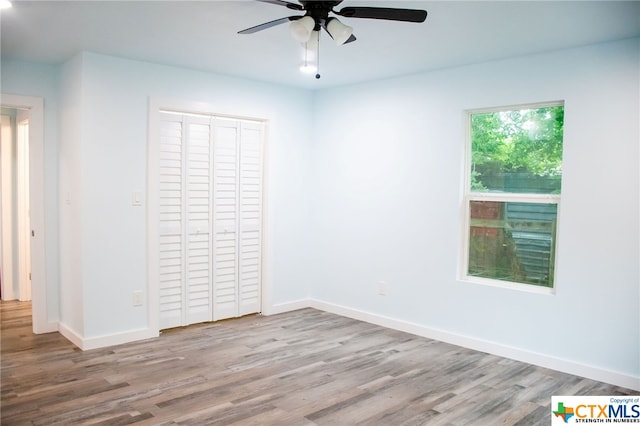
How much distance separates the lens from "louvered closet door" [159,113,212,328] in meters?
4.39

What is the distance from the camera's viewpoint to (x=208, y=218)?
4.66m

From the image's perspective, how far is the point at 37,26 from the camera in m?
3.24

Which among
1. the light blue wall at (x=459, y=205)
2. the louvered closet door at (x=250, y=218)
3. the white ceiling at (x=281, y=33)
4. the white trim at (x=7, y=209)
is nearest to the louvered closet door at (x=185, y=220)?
the louvered closet door at (x=250, y=218)

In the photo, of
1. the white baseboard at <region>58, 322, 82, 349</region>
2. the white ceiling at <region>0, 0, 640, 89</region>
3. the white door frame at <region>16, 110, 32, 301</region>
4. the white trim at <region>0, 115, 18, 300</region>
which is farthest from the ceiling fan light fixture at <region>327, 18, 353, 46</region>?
the white trim at <region>0, 115, 18, 300</region>

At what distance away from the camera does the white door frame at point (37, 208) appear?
4.28m

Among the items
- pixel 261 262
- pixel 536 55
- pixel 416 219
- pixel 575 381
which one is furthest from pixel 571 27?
pixel 261 262

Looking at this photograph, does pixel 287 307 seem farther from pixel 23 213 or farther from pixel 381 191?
pixel 23 213

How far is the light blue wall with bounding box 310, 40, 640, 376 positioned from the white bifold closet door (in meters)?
0.78

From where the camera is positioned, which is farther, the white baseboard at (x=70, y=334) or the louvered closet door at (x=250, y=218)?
the louvered closet door at (x=250, y=218)

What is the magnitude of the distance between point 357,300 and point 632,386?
2.44 meters

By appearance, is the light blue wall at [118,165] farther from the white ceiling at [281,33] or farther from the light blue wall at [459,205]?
the light blue wall at [459,205]

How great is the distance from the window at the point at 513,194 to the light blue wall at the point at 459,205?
4.8 inches

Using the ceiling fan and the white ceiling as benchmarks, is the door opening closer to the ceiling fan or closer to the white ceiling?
the white ceiling

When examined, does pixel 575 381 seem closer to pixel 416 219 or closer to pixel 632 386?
pixel 632 386
